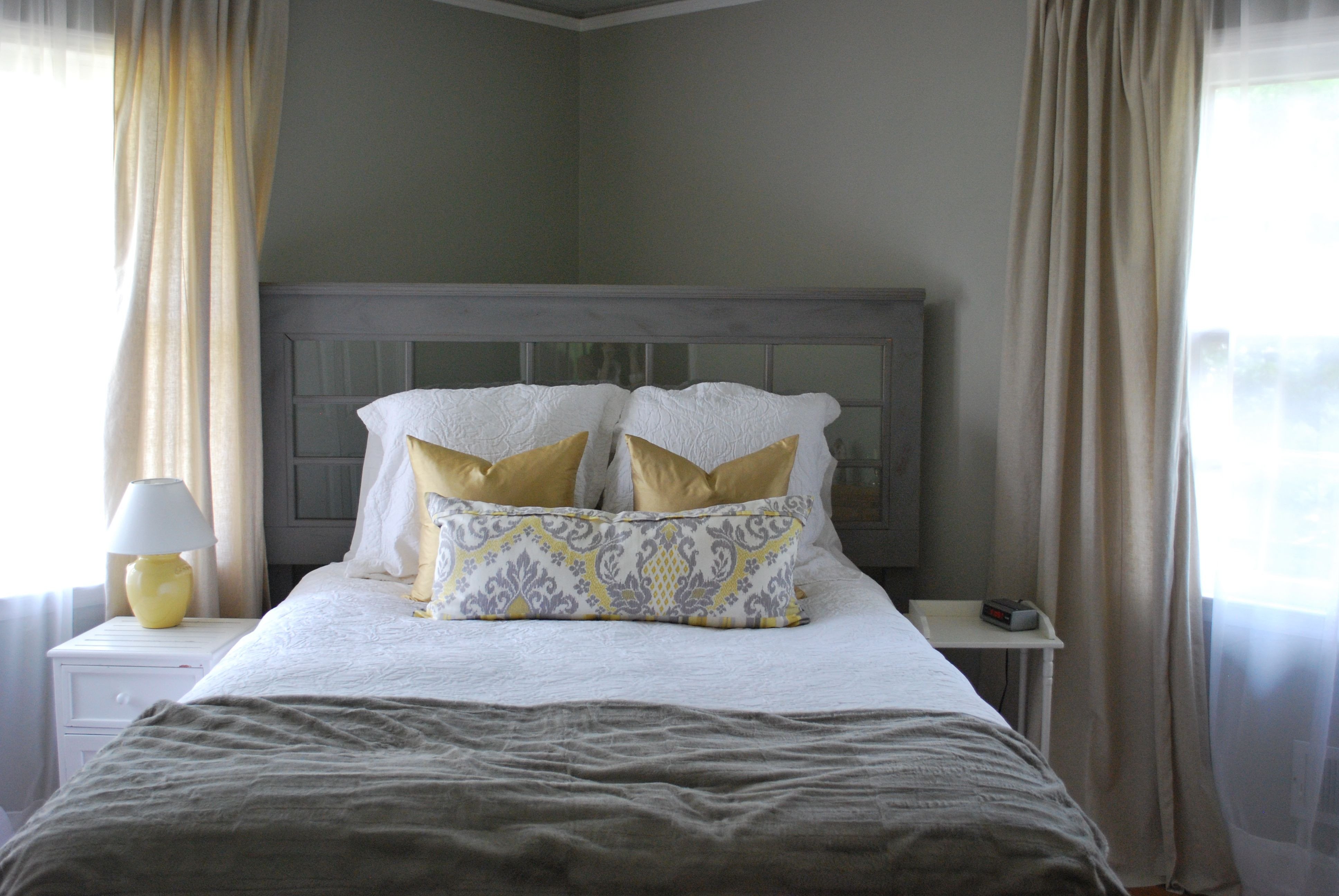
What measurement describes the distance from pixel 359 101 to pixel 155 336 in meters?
1.01

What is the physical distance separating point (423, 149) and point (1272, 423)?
8.62ft

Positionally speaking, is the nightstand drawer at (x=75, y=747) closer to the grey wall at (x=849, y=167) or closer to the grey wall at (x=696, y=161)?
the grey wall at (x=696, y=161)

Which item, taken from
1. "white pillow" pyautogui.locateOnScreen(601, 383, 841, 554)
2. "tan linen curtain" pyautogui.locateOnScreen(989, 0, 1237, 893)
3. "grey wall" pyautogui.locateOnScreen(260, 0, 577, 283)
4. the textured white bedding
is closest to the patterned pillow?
the textured white bedding

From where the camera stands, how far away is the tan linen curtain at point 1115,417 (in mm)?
2428

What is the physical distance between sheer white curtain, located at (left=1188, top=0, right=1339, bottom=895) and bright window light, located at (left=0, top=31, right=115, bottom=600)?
287 cm

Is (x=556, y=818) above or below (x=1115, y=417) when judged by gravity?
below

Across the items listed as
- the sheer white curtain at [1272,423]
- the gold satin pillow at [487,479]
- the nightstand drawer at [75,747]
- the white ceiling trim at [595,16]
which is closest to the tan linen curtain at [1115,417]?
the sheer white curtain at [1272,423]

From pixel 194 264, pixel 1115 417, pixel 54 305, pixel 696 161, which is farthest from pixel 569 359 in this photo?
pixel 1115 417

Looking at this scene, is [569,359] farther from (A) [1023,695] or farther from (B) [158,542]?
(A) [1023,695]

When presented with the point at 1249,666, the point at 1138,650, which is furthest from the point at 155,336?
the point at 1249,666

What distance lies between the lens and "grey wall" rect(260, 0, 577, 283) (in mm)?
2973

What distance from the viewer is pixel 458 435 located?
2.47 meters

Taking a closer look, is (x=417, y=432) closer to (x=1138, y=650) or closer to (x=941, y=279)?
(x=941, y=279)

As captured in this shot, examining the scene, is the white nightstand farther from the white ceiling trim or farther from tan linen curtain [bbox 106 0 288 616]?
the white ceiling trim
